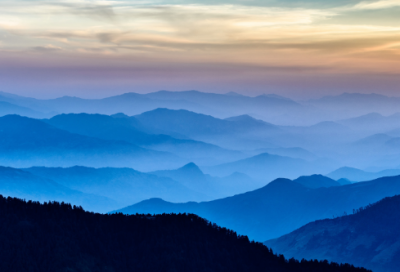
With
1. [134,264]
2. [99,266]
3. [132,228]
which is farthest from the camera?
[132,228]

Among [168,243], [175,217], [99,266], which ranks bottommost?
[99,266]

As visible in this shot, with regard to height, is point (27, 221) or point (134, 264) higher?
point (27, 221)

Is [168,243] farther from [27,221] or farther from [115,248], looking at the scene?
[27,221]

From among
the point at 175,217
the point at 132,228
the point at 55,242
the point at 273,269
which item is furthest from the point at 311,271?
the point at 55,242

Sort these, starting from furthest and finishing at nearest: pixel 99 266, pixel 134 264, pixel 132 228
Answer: pixel 132 228
pixel 134 264
pixel 99 266

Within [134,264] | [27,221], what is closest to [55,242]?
[27,221]

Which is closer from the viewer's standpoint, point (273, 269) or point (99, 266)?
point (99, 266)

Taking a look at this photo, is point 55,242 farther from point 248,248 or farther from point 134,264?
point 248,248
